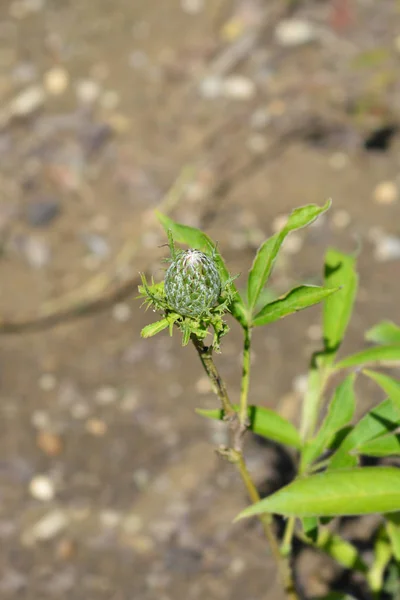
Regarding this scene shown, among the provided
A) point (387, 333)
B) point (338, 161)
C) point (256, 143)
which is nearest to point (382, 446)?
point (387, 333)

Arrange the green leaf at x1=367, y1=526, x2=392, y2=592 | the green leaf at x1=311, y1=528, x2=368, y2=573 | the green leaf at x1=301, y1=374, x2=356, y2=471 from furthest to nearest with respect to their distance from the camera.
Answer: the green leaf at x1=367, y1=526, x2=392, y2=592 < the green leaf at x1=311, y1=528, x2=368, y2=573 < the green leaf at x1=301, y1=374, x2=356, y2=471

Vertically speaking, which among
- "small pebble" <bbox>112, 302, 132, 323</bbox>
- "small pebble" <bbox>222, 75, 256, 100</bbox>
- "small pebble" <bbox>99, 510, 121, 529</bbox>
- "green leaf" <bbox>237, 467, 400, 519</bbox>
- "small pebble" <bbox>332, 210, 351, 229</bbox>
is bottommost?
"green leaf" <bbox>237, 467, 400, 519</bbox>

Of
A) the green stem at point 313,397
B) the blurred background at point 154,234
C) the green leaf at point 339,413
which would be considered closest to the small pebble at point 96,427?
the blurred background at point 154,234

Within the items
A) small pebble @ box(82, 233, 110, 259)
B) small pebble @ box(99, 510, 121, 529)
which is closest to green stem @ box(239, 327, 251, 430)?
small pebble @ box(99, 510, 121, 529)

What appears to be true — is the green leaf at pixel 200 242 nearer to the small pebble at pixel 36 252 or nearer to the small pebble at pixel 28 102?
the small pebble at pixel 36 252

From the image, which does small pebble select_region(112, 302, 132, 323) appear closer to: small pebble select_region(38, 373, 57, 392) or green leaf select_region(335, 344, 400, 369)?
small pebble select_region(38, 373, 57, 392)

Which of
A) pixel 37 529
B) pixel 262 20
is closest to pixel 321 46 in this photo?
pixel 262 20

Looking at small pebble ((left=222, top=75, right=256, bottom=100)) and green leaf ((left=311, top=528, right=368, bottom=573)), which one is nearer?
green leaf ((left=311, top=528, right=368, bottom=573))
